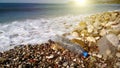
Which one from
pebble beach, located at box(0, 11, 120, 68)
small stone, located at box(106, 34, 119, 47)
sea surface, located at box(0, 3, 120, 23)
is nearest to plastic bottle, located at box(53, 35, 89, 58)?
pebble beach, located at box(0, 11, 120, 68)

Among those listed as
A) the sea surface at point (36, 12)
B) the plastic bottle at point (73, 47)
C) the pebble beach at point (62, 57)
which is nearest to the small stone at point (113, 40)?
the pebble beach at point (62, 57)

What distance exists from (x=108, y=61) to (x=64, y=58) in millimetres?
1879

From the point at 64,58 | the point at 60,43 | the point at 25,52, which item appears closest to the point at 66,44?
the point at 60,43

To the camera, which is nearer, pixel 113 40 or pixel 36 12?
pixel 113 40

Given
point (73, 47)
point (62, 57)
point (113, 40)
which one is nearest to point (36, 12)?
point (73, 47)

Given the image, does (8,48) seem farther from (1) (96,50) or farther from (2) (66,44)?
(1) (96,50)

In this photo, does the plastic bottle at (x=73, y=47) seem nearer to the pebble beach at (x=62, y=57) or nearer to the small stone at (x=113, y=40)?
the pebble beach at (x=62, y=57)

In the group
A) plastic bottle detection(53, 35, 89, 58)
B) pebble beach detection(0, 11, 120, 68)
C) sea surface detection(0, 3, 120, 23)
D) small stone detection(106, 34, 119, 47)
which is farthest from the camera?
sea surface detection(0, 3, 120, 23)

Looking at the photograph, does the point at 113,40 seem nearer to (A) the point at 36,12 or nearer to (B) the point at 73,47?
(B) the point at 73,47

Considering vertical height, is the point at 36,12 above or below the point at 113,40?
below

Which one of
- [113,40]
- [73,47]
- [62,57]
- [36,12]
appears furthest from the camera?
[36,12]

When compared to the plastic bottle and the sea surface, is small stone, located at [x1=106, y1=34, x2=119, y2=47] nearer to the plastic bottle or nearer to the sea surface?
the plastic bottle

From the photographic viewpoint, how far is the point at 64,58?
8.34 metres

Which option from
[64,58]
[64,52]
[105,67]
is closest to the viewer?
Result: [105,67]
